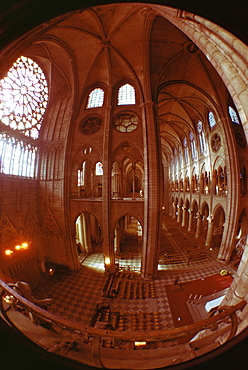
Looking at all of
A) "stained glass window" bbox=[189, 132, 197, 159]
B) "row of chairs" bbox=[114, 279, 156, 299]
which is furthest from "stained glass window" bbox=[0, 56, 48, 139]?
"stained glass window" bbox=[189, 132, 197, 159]

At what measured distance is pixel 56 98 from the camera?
12.8m

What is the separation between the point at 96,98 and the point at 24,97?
599 cm

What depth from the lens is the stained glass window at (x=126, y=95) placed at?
1137 centimetres

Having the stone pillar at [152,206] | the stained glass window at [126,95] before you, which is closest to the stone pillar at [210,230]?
the stone pillar at [152,206]

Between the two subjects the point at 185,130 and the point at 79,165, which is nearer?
the point at 79,165

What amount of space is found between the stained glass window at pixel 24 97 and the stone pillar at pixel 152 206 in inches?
410

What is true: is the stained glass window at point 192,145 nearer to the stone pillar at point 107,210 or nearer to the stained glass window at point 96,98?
the stained glass window at point 96,98

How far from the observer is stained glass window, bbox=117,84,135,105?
11366 millimetres

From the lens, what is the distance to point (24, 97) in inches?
435

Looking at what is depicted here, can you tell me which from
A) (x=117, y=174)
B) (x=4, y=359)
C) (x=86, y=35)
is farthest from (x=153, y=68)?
(x=4, y=359)

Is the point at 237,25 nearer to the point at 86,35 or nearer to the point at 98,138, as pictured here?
the point at 98,138

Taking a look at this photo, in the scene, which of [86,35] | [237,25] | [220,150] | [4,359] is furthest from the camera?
[220,150]

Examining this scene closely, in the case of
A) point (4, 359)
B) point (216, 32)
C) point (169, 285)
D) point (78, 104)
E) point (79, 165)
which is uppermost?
point (78, 104)

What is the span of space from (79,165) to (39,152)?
13.8ft
